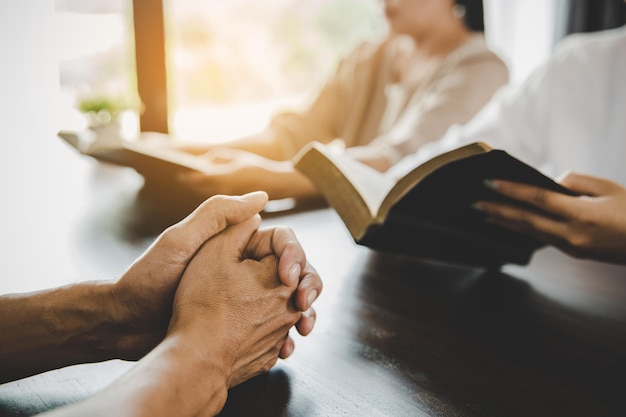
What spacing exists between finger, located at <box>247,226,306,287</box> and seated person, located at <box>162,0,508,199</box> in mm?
672

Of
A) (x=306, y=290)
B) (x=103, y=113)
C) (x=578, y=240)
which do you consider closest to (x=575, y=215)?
(x=578, y=240)

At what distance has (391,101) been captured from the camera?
205cm

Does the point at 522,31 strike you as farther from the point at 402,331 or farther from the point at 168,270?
the point at 168,270

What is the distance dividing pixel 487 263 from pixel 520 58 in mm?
2735

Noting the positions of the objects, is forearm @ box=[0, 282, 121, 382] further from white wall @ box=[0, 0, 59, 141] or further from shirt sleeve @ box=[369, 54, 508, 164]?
shirt sleeve @ box=[369, 54, 508, 164]

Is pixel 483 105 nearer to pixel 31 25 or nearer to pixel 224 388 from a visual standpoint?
pixel 31 25

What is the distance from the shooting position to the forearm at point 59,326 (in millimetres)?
473

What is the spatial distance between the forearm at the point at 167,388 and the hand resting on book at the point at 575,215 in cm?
45

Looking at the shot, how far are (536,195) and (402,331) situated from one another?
0.27 meters

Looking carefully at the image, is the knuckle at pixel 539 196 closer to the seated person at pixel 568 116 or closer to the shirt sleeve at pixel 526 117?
the seated person at pixel 568 116

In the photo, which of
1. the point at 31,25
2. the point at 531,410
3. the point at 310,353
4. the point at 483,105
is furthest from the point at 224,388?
the point at 483,105

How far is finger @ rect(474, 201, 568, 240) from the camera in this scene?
71 cm

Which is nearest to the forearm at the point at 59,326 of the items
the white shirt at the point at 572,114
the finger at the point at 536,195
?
the finger at the point at 536,195

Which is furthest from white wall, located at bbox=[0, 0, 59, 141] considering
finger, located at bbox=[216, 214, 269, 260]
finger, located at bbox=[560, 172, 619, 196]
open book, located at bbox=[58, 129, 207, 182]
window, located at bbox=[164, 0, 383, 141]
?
window, located at bbox=[164, 0, 383, 141]
